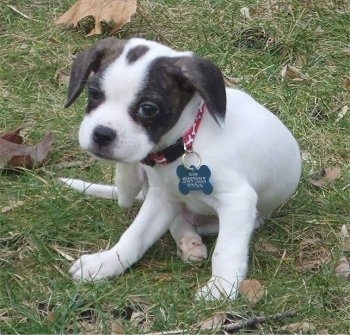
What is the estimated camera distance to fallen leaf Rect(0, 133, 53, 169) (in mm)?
4402

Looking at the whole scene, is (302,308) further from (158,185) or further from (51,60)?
(51,60)

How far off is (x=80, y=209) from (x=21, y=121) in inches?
41.2

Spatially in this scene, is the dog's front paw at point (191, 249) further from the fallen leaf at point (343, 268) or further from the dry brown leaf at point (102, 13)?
the dry brown leaf at point (102, 13)

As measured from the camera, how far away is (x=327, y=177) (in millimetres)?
4445

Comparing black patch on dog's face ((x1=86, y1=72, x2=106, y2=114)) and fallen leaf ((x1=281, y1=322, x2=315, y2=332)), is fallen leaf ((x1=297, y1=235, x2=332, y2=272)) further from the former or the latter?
black patch on dog's face ((x1=86, y1=72, x2=106, y2=114))

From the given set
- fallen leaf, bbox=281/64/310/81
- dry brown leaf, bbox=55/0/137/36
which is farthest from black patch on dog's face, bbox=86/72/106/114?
dry brown leaf, bbox=55/0/137/36

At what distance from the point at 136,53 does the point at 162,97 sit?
17 centimetres

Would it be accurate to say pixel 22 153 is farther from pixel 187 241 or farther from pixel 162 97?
pixel 162 97

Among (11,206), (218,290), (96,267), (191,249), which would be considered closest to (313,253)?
(191,249)

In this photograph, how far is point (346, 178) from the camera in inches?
174

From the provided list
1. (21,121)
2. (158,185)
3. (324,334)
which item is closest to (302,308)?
(324,334)

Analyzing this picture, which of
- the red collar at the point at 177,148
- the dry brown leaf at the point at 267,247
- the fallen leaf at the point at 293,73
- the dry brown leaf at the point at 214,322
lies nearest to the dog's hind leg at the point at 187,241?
the dry brown leaf at the point at 267,247

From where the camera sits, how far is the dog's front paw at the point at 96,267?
3502mm

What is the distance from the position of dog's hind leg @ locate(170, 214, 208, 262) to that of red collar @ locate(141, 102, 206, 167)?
1.10ft
